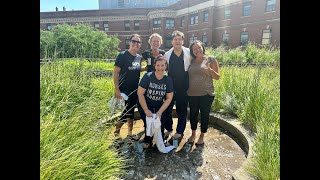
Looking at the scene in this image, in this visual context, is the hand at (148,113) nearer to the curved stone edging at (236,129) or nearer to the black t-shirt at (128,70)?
the black t-shirt at (128,70)

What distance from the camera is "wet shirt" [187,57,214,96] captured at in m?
3.87

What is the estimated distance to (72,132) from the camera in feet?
8.41

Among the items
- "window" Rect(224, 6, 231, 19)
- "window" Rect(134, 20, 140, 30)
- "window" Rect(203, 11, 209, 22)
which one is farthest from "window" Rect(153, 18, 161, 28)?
"window" Rect(224, 6, 231, 19)

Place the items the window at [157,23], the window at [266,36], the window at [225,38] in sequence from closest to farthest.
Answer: the window at [266,36]
the window at [225,38]
the window at [157,23]

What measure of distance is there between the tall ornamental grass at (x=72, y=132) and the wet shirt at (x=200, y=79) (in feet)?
4.72

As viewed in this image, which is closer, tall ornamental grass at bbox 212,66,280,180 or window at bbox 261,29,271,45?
tall ornamental grass at bbox 212,66,280,180

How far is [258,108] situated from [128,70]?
2.37 m

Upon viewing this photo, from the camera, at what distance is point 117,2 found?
49625 mm

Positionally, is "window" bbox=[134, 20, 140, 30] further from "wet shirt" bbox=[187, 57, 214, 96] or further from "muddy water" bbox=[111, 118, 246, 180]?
"wet shirt" bbox=[187, 57, 214, 96]

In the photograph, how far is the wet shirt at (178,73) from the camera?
3.99 m

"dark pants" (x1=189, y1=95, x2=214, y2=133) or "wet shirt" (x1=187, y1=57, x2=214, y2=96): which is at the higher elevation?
"wet shirt" (x1=187, y1=57, x2=214, y2=96)

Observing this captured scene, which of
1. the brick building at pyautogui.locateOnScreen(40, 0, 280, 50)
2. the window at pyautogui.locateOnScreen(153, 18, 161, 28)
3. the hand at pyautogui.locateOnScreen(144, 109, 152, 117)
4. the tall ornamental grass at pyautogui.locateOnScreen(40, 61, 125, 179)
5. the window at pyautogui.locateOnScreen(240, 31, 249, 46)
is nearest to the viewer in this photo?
the tall ornamental grass at pyautogui.locateOnScreen(40, 61, 125, 179)

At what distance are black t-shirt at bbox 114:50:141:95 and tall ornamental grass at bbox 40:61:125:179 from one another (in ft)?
1.59

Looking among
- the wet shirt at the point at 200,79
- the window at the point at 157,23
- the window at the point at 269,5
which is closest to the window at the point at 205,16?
the window at the point at 157,23
